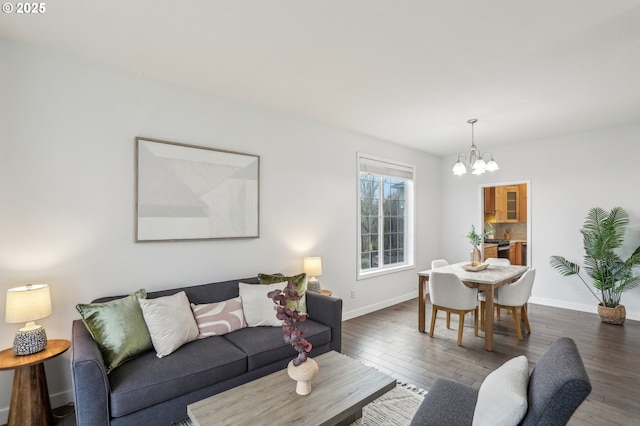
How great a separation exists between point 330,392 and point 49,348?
6.34 feet

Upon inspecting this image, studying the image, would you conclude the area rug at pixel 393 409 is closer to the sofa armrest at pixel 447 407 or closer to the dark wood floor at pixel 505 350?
the dark wood floor at pixel 505 350

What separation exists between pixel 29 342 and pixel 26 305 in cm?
25

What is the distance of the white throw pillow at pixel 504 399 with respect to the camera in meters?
1.23

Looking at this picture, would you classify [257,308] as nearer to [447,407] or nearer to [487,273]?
[447,407]

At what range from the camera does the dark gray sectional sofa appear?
1734mm

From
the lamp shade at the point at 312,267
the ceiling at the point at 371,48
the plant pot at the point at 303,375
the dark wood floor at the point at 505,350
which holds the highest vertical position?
the ceiling at the point at 371,48

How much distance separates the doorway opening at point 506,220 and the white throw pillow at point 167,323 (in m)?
5.83

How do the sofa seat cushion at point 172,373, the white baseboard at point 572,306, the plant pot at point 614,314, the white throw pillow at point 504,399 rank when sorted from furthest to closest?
the white baseboard at point 572,306 → the plant pot at point 614,314 → the sofa seat cushion at point 172,373 → the white throw pillow at point 504,399

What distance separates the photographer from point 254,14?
6.49ft

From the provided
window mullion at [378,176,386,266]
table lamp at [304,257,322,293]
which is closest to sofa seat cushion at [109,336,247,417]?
table lamp at [304,257,322,293]

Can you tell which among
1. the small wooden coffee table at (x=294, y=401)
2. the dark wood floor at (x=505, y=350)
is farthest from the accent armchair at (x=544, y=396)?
the dark wood floor at (x=505, y=350)

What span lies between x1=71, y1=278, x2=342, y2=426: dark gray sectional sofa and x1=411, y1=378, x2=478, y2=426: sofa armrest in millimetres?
1205

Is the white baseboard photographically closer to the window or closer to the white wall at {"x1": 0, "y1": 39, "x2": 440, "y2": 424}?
the window

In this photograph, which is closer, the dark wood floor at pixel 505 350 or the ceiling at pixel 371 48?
the ceiling at pixel 371 48
